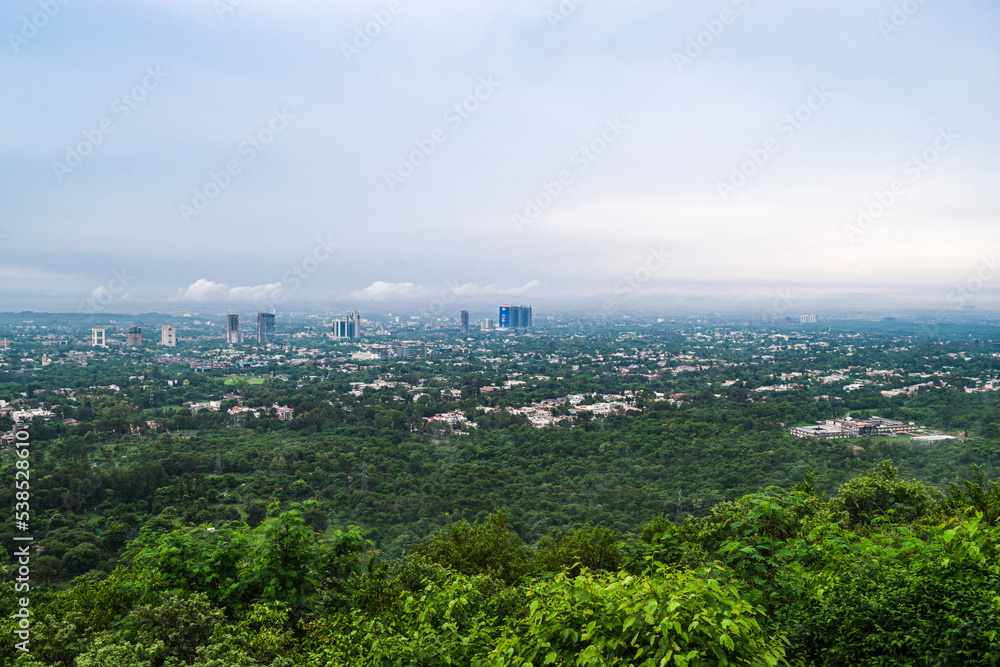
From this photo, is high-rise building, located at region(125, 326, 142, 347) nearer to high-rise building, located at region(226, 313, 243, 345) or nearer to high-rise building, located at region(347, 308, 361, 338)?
high-rise building, located at region(226, 313, 243, 345)

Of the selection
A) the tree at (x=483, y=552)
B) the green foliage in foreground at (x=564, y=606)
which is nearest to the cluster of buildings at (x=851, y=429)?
the green foliage in foreground at (x=564, y=606)

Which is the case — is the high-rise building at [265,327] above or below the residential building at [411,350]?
above

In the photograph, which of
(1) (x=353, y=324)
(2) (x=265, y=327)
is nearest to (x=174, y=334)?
(2) (x=265, y=327)

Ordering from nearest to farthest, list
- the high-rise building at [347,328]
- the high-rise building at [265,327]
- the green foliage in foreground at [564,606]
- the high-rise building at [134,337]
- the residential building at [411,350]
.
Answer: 1. the green foliage in foreground at [564,606]
2. the high-rise building at [134,337]
3. the residential building at [411,350]
4. the high-rise building at [265,327]
5. the high-rise building at [347,328]

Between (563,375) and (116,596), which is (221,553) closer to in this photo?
(116,596)

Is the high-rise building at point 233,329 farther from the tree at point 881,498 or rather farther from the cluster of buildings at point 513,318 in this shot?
the tree at point 881,498

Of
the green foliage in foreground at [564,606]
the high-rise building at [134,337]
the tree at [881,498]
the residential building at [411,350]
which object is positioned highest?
the green foliage in foreground at [564,606]

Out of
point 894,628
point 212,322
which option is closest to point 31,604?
point 894,628
